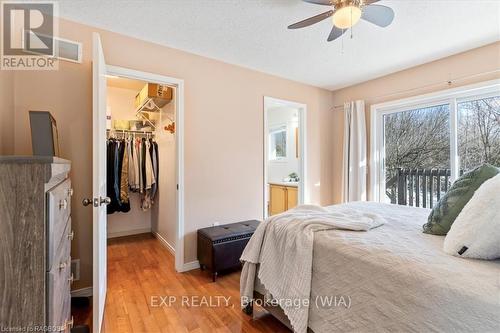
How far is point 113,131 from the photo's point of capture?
12.1ft

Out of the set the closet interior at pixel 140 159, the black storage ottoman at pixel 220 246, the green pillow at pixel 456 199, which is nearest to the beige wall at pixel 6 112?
the closet interior at pixel 140 159

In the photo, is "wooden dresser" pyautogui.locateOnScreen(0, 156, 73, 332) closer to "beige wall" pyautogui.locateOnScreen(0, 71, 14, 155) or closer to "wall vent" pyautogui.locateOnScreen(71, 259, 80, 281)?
"beige wall" pyautogui.locateOnScreen(0, 71, 14, 155)

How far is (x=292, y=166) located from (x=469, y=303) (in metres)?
4.19

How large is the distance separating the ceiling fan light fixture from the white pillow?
4.14ft

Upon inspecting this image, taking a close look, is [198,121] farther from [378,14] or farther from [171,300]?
[378,14]

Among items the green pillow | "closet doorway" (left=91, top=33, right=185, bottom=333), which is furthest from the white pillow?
"closet doorway" (left=91, top=33, right=185, bottom=333)

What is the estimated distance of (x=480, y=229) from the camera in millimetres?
1028

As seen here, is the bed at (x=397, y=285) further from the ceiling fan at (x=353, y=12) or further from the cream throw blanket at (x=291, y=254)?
the ceiling fan at (x=353, y=12)

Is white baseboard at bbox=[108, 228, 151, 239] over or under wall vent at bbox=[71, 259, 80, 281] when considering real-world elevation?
under

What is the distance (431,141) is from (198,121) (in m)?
2.95

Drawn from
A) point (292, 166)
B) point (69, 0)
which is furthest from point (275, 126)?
point (69, 0)

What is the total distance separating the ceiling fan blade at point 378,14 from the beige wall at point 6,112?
253 cm

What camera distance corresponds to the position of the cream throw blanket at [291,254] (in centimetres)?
137

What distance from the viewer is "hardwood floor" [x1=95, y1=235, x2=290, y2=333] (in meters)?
1.75
